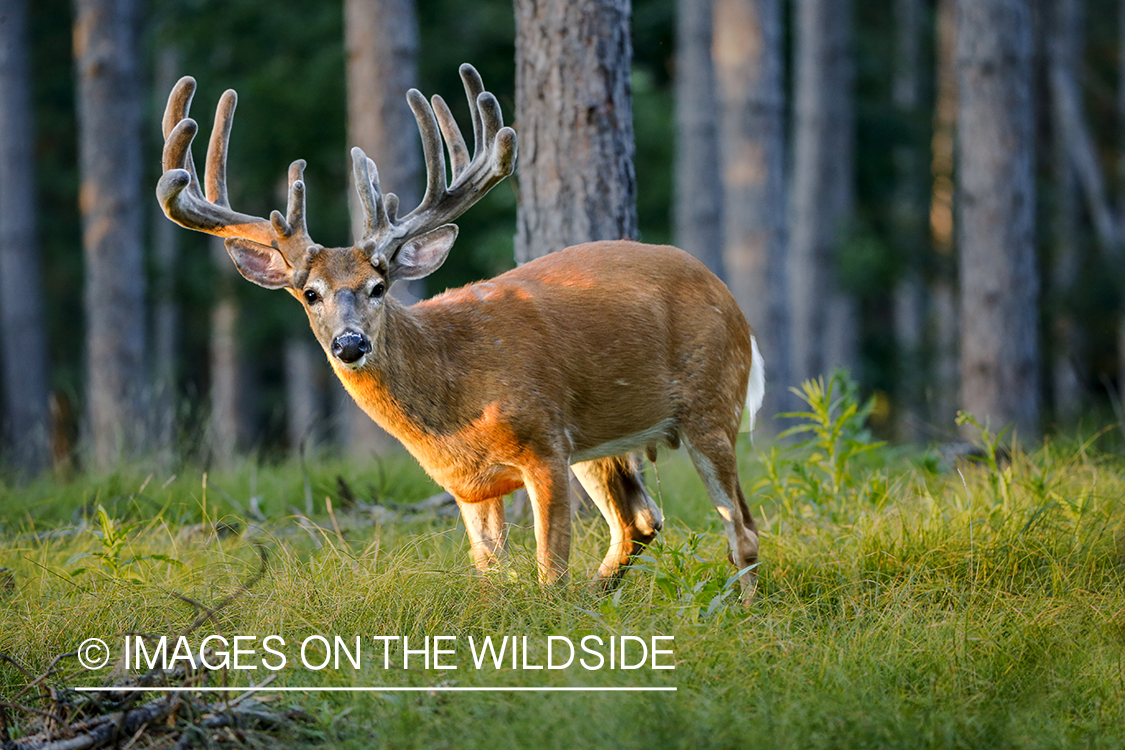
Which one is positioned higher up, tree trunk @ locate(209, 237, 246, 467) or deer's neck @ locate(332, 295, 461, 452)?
deer's neck @ locate(332, 295, 461, 452)

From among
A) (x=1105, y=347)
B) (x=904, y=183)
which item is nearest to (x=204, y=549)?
(x=1105, y=347)

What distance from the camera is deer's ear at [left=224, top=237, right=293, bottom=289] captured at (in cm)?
496

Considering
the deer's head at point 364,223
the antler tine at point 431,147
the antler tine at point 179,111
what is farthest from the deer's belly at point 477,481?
the antler tine at point 179,111

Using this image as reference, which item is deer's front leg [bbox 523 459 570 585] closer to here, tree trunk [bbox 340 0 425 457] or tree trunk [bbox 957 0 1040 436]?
tree trunk [bbox 340 0 425 457]

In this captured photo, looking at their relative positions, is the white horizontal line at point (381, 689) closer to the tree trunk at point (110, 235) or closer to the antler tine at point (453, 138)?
the antler tine at point (453, 138)

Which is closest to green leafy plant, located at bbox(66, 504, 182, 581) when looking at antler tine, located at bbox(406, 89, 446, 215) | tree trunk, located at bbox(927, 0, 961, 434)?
antler tine, located at bbox(406, 89, 446, 215)

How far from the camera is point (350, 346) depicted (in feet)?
15.0

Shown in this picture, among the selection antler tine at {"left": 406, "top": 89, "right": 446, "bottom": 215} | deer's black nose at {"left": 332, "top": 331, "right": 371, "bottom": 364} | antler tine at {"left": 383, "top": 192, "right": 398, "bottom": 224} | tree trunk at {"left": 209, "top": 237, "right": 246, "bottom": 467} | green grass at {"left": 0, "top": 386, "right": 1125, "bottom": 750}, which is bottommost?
tree trunk at {"left": 209, "top": 237, "right": 246, "bottom": 467}

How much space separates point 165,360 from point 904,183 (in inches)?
614

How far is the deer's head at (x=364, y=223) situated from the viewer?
4.80 meters

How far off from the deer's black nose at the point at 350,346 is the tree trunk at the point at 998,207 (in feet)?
23.1

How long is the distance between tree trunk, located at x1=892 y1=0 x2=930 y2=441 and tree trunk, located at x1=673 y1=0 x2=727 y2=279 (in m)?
4.95

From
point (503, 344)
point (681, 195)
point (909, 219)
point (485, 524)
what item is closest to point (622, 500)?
point (485, 524)

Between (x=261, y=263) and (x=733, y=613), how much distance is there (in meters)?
2.41
